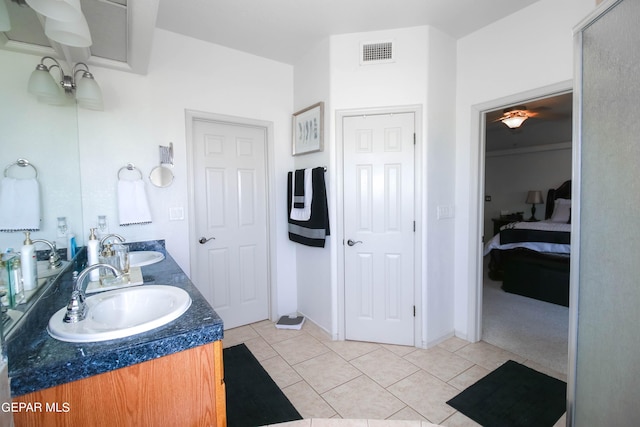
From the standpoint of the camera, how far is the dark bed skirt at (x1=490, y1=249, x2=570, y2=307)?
344 cm

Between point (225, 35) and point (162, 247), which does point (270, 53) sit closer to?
point (225, 35)

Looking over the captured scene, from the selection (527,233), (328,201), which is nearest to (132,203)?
(328,201)

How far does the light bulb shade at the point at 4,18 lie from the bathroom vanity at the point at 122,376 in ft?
3.34

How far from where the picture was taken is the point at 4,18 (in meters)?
1.08

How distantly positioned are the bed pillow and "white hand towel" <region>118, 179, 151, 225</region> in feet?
20.6

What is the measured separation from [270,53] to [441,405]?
3.15 m

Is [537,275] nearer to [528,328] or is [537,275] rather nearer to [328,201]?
[528,328]

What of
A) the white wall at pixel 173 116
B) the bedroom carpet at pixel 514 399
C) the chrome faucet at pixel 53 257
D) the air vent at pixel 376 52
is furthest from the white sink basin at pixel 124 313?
the air vent at pixel 376 52

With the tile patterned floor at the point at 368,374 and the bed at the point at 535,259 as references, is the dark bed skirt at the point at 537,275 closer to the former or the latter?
the bed at the point at 535,259

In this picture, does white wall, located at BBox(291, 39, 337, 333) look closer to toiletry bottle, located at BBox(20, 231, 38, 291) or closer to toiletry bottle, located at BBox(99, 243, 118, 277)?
toiletry bottle, located at BBox(99, 243, 118, 277)

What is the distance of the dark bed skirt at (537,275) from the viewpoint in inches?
135

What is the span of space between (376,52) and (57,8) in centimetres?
208

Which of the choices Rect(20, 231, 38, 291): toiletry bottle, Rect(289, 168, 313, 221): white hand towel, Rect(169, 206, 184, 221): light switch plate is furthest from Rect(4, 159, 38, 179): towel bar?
Rect(289, 168, 313, 221): white hand towel

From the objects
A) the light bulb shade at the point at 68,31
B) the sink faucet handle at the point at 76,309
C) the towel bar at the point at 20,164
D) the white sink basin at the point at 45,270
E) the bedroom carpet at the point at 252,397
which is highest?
the light bulb shade at the point at 68,31
